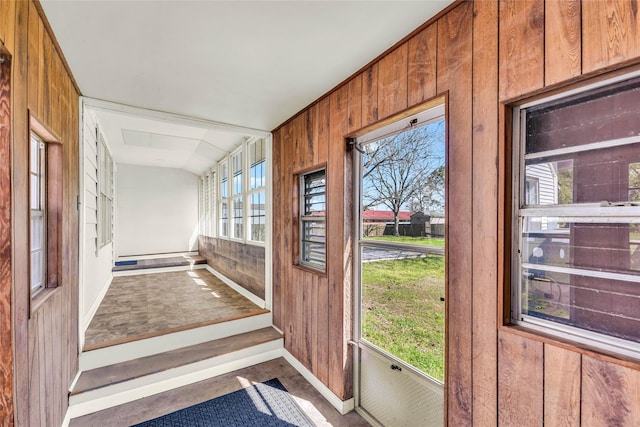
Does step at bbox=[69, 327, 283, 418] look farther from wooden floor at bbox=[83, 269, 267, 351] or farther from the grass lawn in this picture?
the grass lawn

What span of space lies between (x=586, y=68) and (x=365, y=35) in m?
1.04

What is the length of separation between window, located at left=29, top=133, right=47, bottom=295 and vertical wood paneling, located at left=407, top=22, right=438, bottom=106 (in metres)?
2.19

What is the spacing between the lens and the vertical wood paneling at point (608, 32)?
92 centimetres

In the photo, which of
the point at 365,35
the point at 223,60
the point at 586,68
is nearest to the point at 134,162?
the point at 223,60

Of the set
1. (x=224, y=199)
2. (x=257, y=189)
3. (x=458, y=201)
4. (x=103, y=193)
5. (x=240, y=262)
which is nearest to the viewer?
(x=458, y=201)

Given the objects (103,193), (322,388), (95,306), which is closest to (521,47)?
(322,388)

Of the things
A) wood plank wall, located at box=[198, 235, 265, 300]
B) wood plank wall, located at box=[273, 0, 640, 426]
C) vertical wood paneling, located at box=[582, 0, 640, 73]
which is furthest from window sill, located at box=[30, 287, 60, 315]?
vertical wood paneling, located at box=[582, 0, 640, 73]

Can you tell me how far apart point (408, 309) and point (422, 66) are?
4.68 ft

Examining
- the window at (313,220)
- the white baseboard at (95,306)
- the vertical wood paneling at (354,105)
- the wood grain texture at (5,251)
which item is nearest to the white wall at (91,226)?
the white baseboard at (95,306)

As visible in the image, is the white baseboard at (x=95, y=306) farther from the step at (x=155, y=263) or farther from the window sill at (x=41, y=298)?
the window sill at (x=41, y=298)

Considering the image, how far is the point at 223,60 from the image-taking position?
1.88 m

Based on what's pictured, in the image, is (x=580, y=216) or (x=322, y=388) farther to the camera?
(x=322, y=388)

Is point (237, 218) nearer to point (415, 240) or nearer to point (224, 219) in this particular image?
point (224, 219)

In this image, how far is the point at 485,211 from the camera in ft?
4.22
